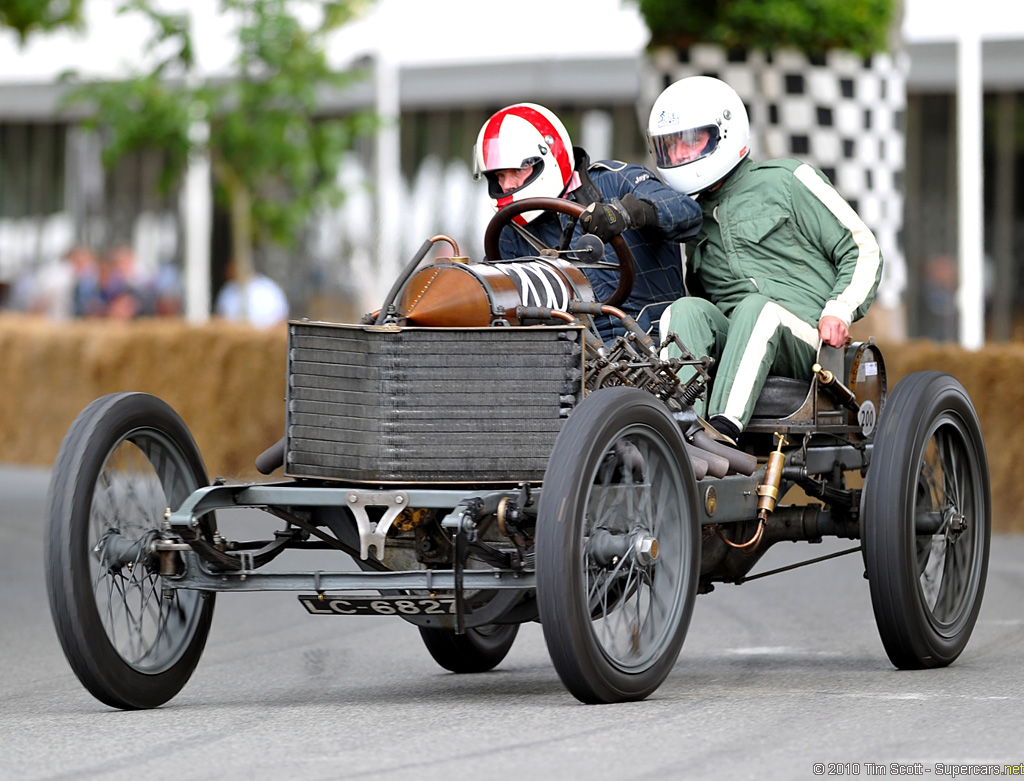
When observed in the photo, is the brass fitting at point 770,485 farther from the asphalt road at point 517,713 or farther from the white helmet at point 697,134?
the white helmet at point 697,134

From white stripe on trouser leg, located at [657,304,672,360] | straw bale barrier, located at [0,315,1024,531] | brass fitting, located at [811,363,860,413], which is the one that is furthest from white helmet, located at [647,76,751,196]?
straw bale barrier, located at [0,315,1024,531]

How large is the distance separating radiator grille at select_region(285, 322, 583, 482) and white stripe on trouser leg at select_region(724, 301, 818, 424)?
89cm

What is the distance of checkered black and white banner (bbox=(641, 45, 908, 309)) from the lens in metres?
13.7

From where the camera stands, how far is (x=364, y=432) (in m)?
5.47

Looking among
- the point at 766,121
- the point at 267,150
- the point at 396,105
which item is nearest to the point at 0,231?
the point at 396,105

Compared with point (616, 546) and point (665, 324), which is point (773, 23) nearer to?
point (665, 324)

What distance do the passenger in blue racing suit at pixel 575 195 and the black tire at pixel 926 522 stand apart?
0.94 metres

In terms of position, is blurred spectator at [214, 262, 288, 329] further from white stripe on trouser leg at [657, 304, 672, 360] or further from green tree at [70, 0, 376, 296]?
white stripe on trouser leg at [657, 304, 672, 360]

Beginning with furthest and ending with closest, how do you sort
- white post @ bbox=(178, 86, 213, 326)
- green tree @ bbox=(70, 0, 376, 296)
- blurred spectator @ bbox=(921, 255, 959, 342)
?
white post @ bbox=(178, 86, 213, 326) → blurred spectator @ bbox=(921, 255, 959, 342) → green tree @ bbox=(70, 0, 376, 296)

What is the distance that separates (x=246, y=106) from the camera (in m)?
20.4

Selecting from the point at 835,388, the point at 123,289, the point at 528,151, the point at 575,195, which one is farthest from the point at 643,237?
the point at 123,289

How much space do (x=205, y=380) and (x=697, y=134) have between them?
9.22 m

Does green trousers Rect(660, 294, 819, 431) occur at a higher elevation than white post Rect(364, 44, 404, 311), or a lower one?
lower

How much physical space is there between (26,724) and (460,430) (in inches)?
61.5
